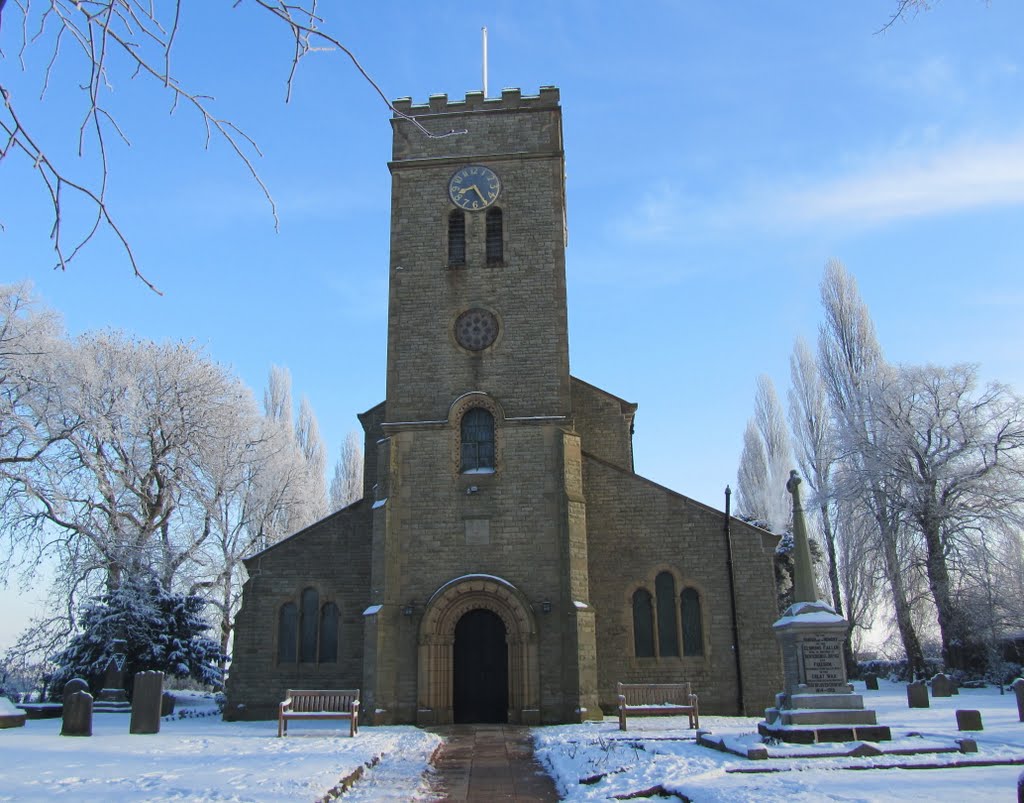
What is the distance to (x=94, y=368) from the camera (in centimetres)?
2881

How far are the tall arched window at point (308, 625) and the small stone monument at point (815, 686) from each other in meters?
12.5

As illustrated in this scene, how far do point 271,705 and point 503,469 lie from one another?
8.48 m

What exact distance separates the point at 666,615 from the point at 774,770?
11321 millimetres

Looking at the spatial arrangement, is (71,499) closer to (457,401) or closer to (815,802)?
(457,401)

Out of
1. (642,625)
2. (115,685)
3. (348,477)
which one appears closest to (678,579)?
(642,625)

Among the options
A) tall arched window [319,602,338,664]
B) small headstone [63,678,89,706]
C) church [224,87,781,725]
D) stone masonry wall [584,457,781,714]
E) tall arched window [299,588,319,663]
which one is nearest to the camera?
small headstone [63,678,89,706]

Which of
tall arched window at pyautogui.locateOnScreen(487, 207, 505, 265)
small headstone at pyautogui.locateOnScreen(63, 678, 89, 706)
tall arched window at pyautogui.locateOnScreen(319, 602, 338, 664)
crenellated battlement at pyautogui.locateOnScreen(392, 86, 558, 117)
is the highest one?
crenellated battlement at pyautogui.locateOnScreen(392, 86, 558, 117)

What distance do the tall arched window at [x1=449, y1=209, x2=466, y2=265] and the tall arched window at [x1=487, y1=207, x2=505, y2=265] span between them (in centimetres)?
70

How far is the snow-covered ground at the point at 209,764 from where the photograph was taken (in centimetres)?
873

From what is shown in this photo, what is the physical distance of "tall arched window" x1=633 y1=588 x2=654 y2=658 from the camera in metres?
21.1

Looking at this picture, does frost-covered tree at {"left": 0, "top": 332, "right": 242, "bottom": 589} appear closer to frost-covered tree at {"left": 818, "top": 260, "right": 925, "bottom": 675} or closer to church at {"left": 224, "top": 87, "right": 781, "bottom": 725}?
church at {"left": 224, "top": 87, "right": 781, "bottom": 725}

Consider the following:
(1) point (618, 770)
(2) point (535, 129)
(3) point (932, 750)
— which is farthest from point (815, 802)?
(2) point (535, 129)

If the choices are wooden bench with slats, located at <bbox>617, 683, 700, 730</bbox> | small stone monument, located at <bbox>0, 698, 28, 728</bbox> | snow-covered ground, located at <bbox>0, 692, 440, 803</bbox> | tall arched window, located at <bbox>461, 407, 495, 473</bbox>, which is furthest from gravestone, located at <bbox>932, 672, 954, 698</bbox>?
small stone monument, located at <bbox>0, 698, 28, 728</bbox>

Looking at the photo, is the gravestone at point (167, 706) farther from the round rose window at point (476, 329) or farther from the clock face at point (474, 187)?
the clock face at point (474, 187)
